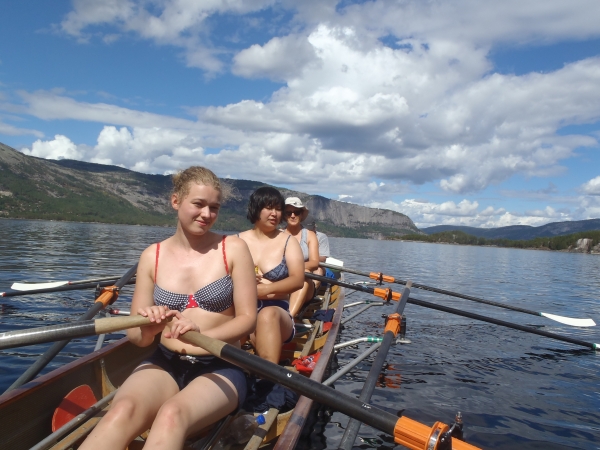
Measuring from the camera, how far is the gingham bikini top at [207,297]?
3.41 m

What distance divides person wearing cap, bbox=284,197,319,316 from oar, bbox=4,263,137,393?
2839 mm

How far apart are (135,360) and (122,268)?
1564 cm

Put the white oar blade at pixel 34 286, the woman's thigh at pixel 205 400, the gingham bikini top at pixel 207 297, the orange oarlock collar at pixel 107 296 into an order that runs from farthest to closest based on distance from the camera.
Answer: the white oar blade at pixel 34 286
the orange oarlock collar at pixel 107 296
the gingham bikini top at pixel 207 297
the woman's thigh at pixel 205 400

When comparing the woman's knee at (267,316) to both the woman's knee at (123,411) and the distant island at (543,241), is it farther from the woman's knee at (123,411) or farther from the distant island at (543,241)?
the distant island at (543,241)

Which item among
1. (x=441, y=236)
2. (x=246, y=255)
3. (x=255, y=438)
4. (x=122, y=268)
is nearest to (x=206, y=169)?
(x=246, y=255)

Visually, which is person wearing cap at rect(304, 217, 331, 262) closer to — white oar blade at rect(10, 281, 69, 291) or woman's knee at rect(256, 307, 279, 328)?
white oar blade at rect(10, 281, 69, 291)

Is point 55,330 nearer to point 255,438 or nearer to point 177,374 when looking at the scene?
point 177,374

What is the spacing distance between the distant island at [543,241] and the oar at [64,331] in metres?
149

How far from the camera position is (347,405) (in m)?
2.86

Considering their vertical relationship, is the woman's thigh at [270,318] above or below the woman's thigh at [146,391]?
above

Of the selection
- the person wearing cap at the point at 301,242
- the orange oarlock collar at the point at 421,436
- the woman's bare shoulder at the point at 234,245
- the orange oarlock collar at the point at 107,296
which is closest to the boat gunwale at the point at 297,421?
the orange oarlock collar at the point at 421,436

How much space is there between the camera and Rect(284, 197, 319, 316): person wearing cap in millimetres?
7801

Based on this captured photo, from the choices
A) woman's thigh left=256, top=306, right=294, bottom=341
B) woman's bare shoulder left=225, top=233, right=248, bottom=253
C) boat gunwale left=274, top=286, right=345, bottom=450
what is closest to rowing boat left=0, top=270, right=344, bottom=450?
boat gunwale left=274, top=286, right=345, bottom=450

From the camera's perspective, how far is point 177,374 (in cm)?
341
